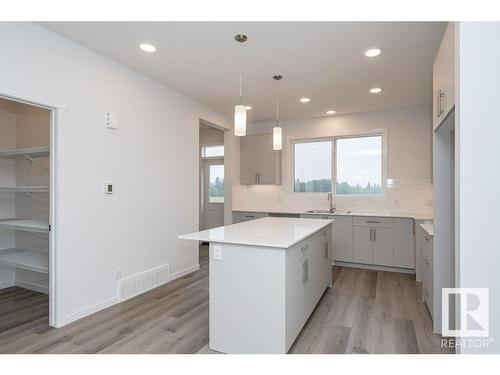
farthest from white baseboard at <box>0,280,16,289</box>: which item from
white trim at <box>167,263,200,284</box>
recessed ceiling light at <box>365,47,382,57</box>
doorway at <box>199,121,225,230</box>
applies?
recessed ceiling light at <box>365,47,382,57</box>

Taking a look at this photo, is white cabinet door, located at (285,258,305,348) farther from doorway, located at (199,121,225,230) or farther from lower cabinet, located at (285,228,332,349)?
doorway, located at (199,121,225,230)

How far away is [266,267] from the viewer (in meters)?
2.15

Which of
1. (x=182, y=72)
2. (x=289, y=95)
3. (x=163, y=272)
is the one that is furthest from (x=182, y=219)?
(x=289, y=95)

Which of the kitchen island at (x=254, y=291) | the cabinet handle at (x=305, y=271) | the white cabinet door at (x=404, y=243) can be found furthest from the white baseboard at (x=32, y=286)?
the white cabinet door at (x=404, y=243)

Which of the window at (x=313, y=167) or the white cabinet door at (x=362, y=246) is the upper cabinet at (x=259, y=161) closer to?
the window at (x=313, y=167)

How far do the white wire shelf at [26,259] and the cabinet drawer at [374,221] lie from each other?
4.28 meters

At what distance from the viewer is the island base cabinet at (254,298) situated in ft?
6.96

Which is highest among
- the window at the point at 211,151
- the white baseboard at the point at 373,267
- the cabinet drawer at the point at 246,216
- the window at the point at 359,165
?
the window at the point at 211,151

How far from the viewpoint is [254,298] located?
220cm

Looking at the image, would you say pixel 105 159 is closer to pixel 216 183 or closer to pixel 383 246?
pixel 216 183

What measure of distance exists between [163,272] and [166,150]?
1653 mm

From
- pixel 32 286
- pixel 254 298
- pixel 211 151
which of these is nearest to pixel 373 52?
pixel 254 298

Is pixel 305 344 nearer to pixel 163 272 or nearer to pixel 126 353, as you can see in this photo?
pixel 126 353

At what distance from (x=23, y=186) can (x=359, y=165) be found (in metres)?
5.24
